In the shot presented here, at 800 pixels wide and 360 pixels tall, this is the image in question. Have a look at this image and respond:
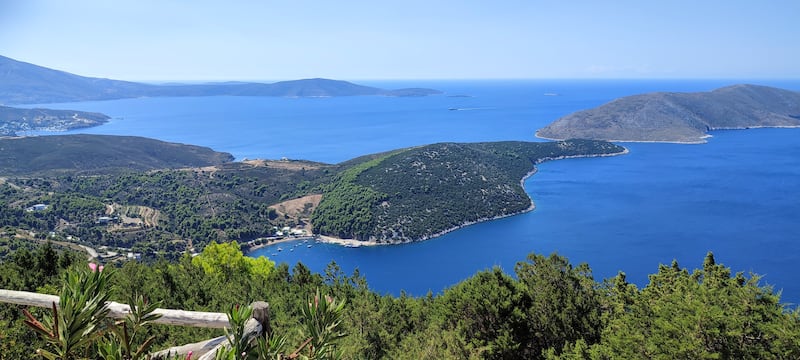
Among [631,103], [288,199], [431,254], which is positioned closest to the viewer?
[431,254]

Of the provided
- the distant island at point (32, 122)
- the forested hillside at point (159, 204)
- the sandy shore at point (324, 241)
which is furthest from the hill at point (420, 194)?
the distant island at point (32, 122)

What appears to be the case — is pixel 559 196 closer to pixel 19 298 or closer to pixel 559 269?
pixel 559 269

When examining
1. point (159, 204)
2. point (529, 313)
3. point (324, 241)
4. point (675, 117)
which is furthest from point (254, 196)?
point (675, 117)

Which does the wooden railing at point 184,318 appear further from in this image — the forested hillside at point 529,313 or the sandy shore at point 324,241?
the sandy shore at point 324,241

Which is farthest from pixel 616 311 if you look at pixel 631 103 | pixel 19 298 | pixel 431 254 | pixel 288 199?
pixel 631 103

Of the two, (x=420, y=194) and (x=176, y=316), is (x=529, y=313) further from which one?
(x=420, y=194)

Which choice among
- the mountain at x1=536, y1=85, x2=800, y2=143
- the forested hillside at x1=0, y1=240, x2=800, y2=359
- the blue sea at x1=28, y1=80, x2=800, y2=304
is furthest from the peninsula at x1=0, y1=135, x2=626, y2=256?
the mountain at x1=536, y1=85, x2=800, y2=143
